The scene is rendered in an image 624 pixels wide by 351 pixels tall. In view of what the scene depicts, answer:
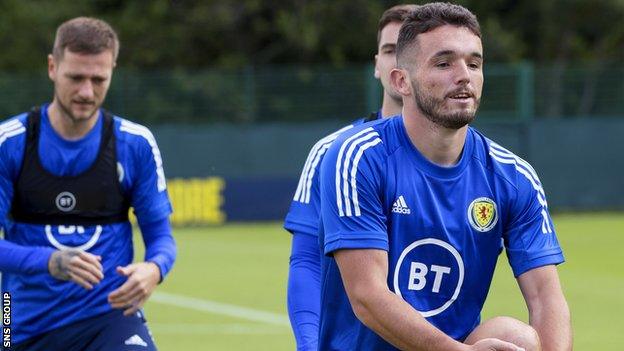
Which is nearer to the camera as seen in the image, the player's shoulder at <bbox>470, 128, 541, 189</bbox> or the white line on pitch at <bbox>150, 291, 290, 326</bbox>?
the player's shoulder at <bbox>470, 128, 541, 189</bbox>

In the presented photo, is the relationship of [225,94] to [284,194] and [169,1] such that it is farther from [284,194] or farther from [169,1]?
[169,1]

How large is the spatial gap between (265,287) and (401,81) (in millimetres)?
11123

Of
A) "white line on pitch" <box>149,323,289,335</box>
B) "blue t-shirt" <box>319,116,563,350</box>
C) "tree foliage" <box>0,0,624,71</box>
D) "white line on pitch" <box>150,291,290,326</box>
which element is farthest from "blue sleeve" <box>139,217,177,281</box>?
"tree foliage" <box>0,0,624,71</box>

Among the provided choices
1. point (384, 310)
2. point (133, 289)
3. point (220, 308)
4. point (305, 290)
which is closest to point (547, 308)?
point (384, 310)

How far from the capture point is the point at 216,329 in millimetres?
12906

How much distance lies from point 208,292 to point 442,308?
10907 millimetres

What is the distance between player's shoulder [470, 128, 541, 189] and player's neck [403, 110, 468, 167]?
0.43ft

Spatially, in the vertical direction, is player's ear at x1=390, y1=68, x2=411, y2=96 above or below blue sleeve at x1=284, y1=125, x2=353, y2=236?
above

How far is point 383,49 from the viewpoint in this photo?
6629mm

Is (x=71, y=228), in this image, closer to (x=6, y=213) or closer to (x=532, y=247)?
(x=6, y=213)

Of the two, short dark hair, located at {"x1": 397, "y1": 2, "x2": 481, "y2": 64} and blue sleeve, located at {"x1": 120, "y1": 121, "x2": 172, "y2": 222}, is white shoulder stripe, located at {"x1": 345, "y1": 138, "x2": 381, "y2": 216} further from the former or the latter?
blue sleeve, located at {"x1": 120, "y1": 121, "x2": 172, "y2": 222}

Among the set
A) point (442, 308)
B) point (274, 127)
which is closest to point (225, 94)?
point (274, 127)

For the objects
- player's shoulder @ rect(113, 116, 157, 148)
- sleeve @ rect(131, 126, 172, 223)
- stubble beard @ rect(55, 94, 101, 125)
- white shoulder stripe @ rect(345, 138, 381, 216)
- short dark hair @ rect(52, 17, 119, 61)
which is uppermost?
short dark hair @ rect(52, 17, 119, 61)

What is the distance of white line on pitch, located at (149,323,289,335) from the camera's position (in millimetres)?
12609
